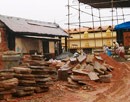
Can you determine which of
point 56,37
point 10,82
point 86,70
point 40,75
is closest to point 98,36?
point 56,37

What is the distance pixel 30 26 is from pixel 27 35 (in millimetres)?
2423

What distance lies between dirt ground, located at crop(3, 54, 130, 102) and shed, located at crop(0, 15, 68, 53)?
10.1m

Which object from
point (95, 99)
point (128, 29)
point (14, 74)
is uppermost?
point (128, 29)

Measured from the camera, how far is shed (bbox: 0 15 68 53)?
27.3 meters

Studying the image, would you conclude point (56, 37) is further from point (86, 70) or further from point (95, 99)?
point (95, 99)

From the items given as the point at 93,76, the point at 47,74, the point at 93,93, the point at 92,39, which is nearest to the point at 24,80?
the point at 47,74

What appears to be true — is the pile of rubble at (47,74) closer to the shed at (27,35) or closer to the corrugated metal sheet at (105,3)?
the shed at (27,35)

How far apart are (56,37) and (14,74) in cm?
2027

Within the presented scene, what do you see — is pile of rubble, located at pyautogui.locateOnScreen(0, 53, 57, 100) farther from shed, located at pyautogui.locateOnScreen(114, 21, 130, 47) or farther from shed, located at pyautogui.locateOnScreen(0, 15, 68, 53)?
shed, located at pyautogui.locateOnScreen(114, 21, 130, 47)

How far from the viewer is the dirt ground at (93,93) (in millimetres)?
13930

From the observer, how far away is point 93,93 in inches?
623

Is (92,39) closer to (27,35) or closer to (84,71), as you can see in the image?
(27,35)

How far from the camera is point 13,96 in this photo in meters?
13.9

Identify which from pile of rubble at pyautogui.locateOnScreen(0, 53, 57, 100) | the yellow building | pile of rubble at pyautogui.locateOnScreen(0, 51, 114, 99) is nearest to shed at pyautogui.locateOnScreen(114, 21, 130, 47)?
pile of rubble at pyautogui.locateOnScreen(0, 51, 114, 99)
